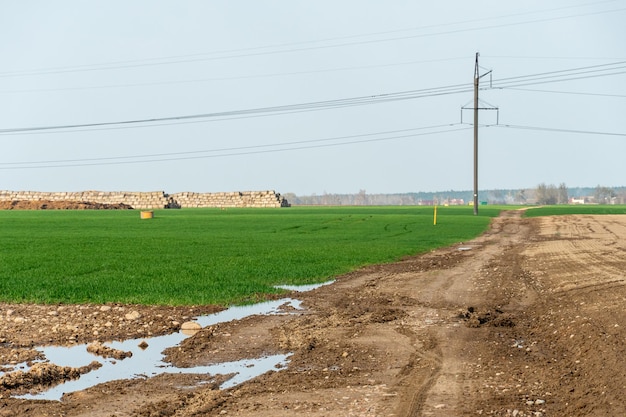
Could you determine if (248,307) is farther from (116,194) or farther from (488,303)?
(116,194)

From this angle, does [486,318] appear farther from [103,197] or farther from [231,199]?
[103,197]

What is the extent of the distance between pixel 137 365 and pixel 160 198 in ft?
407

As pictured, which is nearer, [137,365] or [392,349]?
[137,365]

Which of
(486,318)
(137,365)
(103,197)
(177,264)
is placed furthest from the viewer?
(103,197)

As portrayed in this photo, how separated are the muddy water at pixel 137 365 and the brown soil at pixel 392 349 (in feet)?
0.95

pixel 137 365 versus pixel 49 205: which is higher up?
pixel 49 205

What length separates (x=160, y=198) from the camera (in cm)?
13325

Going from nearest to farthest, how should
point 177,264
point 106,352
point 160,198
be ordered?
1. point 106,352
2. point 177,264
3. point 160,198

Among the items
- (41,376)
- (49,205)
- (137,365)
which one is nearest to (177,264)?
(137,365)

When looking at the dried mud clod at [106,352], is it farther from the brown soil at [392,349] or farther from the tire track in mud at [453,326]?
the tire track in mud at [453,326]

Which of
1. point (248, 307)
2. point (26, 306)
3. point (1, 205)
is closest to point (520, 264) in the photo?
point (248, 307)

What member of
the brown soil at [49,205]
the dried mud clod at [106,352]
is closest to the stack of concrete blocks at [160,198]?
the brown soil at [49,205]

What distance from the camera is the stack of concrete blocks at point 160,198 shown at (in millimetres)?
134500

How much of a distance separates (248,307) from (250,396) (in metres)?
8.17
